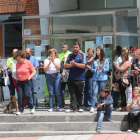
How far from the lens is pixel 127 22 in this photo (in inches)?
455

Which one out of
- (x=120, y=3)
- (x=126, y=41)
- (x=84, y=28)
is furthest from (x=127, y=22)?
(x=120, y=3)

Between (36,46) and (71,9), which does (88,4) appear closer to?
(71,9)

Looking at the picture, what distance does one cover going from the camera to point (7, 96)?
44.1 feet

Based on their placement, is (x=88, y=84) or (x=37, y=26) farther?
(x=37, y=26)

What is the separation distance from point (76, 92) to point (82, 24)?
2.88 m

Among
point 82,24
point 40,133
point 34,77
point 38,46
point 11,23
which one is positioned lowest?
point 40,133

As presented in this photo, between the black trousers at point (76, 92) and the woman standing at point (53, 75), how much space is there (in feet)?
1.56

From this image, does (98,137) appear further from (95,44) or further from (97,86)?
(95,44)

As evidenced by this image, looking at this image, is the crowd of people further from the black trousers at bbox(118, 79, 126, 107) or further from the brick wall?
the brick wall

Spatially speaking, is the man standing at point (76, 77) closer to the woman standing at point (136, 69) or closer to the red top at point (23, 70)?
the red top at point (23, 70)

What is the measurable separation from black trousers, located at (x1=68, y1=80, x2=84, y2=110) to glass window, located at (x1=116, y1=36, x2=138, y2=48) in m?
2.23

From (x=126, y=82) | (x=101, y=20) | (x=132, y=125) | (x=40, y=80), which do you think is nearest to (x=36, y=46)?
(x=40, y=80)

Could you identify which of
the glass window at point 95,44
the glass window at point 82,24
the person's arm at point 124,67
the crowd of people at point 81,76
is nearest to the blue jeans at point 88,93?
the crowd of people at point 81,76

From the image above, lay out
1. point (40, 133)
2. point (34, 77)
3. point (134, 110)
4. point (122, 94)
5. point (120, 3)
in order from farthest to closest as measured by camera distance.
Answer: point (120, 3)
point (34, 77)
point (122, 94)
point (40, 133)
point (134, 110)
